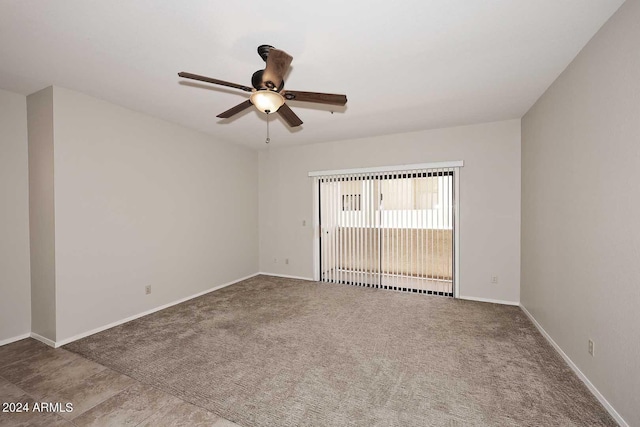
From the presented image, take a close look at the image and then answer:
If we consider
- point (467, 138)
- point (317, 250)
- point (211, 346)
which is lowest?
point (211, 346)

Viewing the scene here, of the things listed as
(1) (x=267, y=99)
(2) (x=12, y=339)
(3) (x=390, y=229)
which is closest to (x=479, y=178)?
(3) (x=390, y=229)

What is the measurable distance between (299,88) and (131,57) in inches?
58.5

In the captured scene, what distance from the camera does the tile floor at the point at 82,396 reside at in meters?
1.82

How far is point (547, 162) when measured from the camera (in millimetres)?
2889

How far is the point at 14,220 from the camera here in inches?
114

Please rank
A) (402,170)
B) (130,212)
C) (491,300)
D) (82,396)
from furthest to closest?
(402,170) < (491,300) < (130,212) < (82,396)

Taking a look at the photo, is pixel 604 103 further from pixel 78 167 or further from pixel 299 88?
pixel 78 167

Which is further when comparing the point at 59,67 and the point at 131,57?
the point at 59,67

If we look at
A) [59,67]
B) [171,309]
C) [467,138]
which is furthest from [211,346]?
[467,138]

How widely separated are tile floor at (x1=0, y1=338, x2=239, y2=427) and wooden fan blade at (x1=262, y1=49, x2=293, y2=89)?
2328mm

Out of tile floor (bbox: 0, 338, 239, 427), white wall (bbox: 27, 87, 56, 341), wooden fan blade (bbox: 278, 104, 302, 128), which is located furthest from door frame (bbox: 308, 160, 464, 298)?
white wall (bbox: 27, 87, 56, 341)

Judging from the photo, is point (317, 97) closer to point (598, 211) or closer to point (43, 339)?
point (598, 211)

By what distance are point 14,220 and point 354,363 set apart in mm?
3847

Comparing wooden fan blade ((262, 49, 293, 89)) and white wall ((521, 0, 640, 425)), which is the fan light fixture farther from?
white wall ((521, 0, 640, 425))
